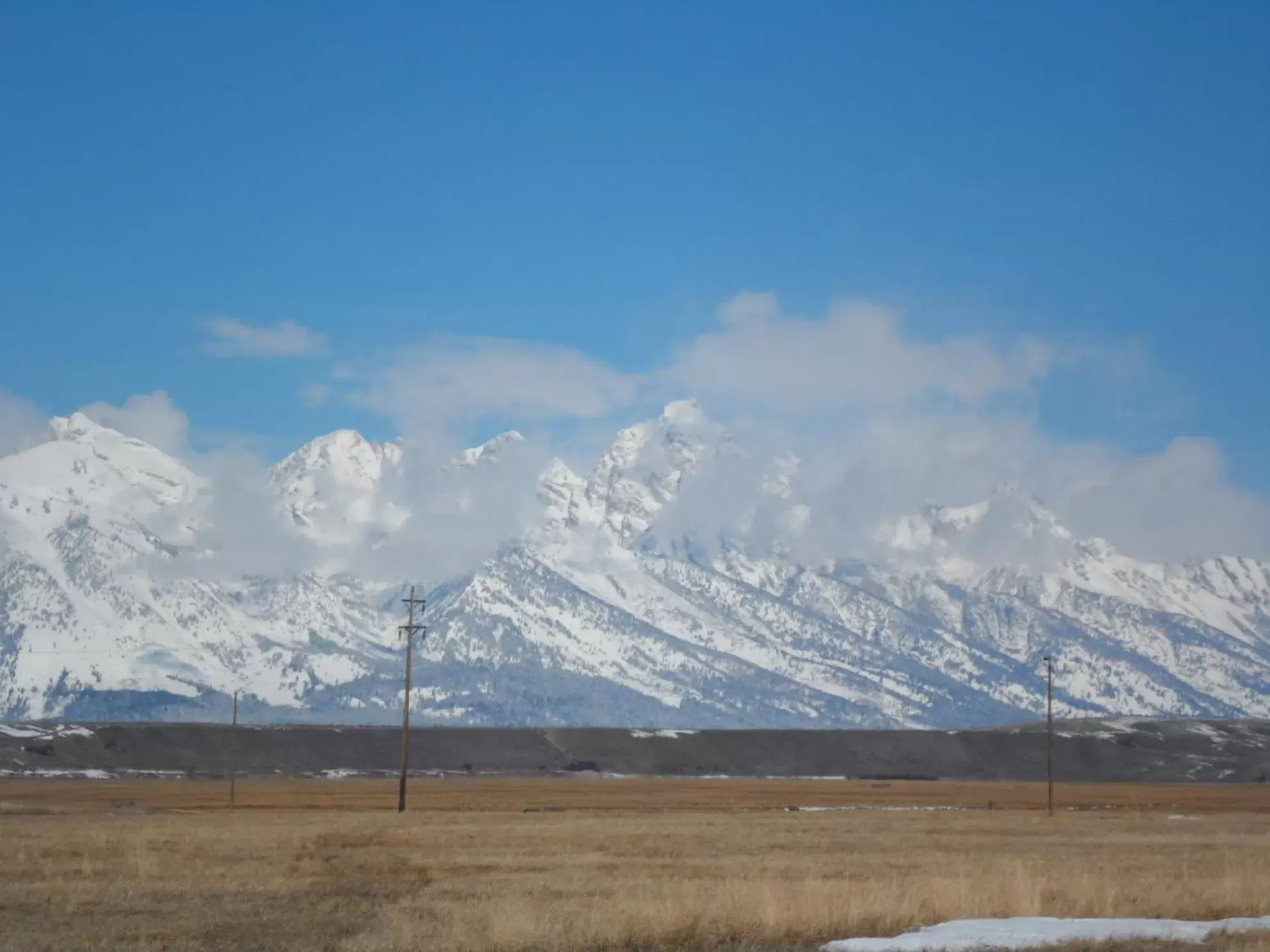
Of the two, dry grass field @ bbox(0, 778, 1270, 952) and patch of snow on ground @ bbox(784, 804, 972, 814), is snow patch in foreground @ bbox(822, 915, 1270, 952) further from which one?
patch of snow on ground @ bbox(784, 804, 972, 814)

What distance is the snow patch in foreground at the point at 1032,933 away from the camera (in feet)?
83.8

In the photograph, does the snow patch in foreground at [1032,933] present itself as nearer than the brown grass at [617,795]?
Yes

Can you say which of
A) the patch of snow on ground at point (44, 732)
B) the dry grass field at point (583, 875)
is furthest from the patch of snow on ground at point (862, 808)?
the patch of snow on ground at point (44, 732)

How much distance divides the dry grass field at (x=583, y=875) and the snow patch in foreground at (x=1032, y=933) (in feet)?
3.42

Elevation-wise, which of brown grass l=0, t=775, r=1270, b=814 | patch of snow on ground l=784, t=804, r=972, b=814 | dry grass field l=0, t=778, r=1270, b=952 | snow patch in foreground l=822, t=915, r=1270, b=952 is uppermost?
snow patch in foreground l=822, t=915, r=1270, b=952

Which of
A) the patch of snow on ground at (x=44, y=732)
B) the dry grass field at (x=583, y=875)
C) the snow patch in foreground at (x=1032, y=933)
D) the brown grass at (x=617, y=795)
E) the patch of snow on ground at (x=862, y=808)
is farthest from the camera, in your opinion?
the patch of snow on ground at (x=44, y=732)

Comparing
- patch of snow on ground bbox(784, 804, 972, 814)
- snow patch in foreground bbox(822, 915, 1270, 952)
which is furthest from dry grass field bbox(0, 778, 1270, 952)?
patch of snow on ground bbox(784, 804, 972, 814)

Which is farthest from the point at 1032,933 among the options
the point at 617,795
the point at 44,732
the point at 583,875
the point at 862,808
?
the point at 44,732

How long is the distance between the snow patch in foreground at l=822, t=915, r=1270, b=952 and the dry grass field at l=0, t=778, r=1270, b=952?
1041 millimetres

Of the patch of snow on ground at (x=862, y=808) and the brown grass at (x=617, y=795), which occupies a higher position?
the patch of snow on ground at (x=862, y=808)

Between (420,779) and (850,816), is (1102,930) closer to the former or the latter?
(850,816)

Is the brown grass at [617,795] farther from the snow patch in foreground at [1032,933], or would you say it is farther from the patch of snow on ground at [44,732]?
the snow patch in foreground at [1032,933]

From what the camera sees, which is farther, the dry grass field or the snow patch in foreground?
the dry grass field

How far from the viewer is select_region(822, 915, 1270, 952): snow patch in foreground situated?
1005 inches
